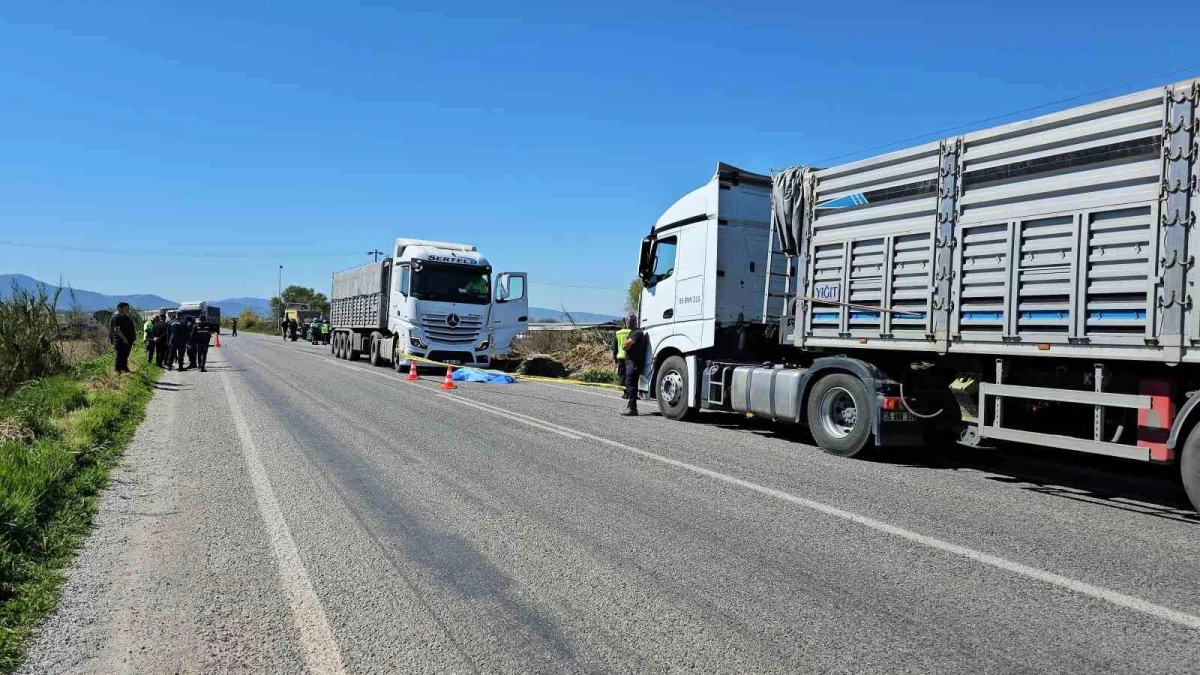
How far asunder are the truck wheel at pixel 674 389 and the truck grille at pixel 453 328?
11.4 m

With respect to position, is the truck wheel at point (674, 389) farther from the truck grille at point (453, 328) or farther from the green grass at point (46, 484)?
the truck grille at point (453, 328)

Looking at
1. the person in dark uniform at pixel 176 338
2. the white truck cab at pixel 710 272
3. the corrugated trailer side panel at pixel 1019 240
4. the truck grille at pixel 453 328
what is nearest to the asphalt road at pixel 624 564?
the corrugated trailer side panel at pixel 1019 240

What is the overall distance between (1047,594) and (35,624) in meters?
5.01

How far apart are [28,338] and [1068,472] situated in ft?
57.6

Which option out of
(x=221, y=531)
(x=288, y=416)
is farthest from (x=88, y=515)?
(x=288, y=416)

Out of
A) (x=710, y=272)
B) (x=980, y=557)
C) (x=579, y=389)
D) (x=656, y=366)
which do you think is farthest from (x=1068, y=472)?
(x=579, y=389)

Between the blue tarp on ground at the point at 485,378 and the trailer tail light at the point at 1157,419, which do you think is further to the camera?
the blue tarp on ground at the point at 485,378

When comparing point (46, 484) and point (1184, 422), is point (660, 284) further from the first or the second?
point (46, 484)

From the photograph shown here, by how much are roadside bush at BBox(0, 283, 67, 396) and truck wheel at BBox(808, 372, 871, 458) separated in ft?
46.1

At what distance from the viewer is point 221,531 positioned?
5445mm

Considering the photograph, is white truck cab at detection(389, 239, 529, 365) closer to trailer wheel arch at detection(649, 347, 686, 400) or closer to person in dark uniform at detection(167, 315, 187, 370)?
person in dark uniform at detection(167, 315, 187, 370)

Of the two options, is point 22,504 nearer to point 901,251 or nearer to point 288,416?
point 288,416

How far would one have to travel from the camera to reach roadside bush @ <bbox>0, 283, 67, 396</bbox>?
15.0 metres

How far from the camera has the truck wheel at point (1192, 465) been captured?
5.76 metres
